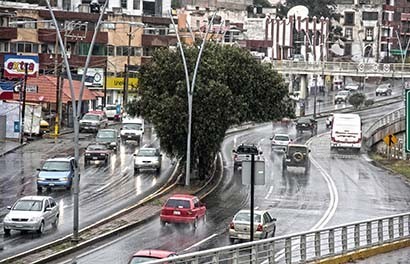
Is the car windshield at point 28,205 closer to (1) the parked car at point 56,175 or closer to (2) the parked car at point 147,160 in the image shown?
(1) the parked car at point 56,175

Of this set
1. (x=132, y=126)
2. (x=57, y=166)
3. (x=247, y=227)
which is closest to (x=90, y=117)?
(x=132, y=126)

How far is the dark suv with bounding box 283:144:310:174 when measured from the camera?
6962 centimetres

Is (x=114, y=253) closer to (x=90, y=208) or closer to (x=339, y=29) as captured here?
(x=90, y=208)

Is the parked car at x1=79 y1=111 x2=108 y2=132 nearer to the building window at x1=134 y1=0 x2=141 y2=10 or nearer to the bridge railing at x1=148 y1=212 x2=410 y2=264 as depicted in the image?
the building window at x1=134 y1=0 x2=141 y2=10

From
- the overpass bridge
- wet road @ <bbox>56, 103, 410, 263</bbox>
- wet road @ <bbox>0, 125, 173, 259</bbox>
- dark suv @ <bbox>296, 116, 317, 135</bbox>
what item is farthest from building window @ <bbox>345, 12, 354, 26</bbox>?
wet road @ <bbox>0, 125, 173, 259</bbox>

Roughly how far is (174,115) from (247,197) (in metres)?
6.68

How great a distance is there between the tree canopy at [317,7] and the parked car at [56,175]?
12699 centimetres

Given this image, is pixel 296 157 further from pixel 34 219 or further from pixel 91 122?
pixel 34 219

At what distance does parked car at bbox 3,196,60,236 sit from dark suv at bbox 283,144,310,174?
99.8 feet

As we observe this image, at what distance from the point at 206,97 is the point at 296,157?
14133 mm

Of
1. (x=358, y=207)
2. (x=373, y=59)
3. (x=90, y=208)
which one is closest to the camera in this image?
(x=90, y=208)

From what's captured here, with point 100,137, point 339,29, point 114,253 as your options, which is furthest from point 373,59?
point 114,253

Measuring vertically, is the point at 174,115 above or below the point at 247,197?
above

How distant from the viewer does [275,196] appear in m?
55.0
